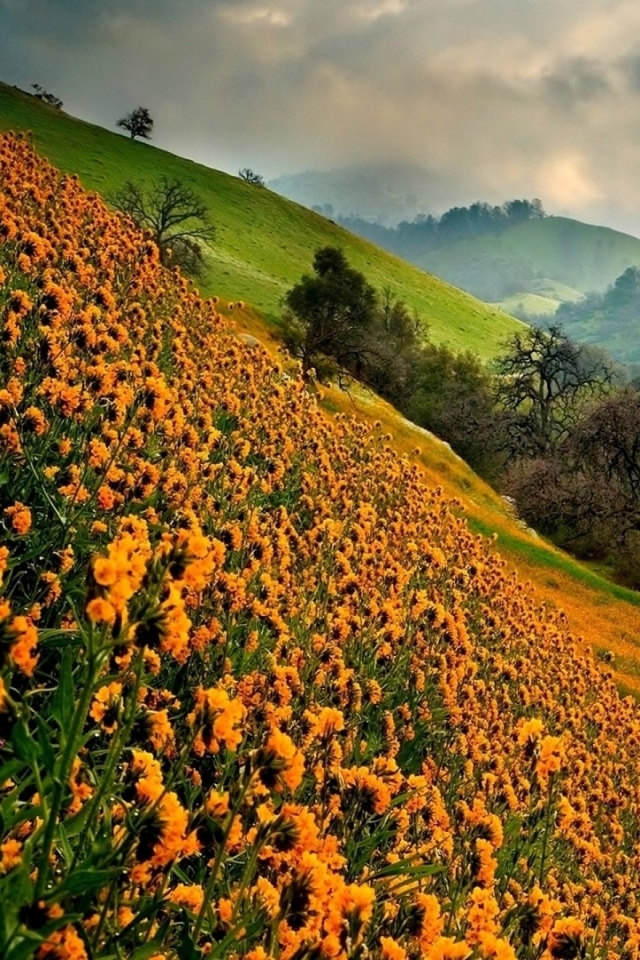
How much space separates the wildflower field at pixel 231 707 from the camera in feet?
6.54

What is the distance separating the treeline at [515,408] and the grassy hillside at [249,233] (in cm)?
768

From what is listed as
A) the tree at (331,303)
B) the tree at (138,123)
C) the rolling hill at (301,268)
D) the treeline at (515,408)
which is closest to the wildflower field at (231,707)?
the rolling hill at (301,268)

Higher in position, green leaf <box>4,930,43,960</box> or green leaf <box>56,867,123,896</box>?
green leaf <box>56,867,123,896</box>

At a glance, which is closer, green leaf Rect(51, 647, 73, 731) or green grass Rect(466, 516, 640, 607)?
green leaf Rect(51, 647, 73, 731)

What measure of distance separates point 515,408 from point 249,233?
52739 mm

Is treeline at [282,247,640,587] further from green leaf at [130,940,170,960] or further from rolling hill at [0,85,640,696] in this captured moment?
green leaf at [130,940,170,960]

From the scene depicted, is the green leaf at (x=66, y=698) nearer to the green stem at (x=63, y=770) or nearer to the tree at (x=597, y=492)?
the green stem at (x=63, y=770)

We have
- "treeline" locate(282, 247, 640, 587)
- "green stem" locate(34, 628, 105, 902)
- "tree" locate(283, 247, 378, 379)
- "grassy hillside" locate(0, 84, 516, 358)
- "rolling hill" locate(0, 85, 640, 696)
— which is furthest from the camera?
"grassy hillside" locate(0, 84, 516, 358)

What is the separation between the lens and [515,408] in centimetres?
6412

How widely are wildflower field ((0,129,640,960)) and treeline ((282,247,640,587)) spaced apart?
23283mm

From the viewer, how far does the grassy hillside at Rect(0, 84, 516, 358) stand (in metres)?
79.6

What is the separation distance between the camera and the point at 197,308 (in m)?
15.3

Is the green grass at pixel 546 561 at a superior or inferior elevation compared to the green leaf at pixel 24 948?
inferior

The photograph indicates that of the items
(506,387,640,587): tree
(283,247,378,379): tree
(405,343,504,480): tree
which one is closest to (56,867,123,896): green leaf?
(506,387,640,587): tree
